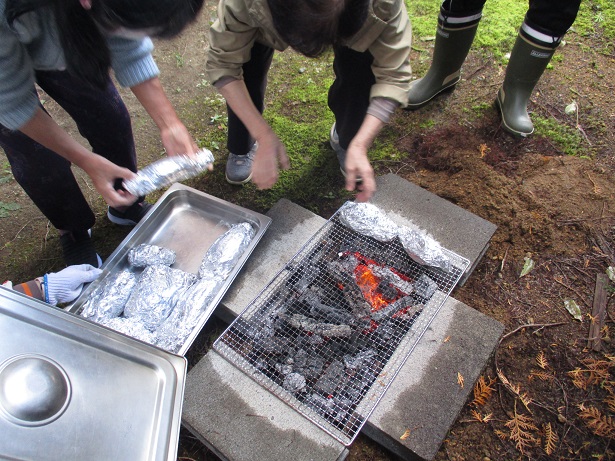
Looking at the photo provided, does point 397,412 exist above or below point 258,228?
below

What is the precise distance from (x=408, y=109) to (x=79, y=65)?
97.9 inches

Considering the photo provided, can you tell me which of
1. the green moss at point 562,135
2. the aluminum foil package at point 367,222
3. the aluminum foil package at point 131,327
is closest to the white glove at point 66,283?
the aluminum foil package at point 131,327

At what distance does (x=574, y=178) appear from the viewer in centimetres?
273

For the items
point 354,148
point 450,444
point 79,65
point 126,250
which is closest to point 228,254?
point 126,250

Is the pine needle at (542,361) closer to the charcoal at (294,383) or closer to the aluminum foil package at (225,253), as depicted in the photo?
the charcoal at (294,383)

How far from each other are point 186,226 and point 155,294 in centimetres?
55

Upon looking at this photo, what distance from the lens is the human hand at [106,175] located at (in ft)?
5.79

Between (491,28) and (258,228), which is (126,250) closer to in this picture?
(258,228)

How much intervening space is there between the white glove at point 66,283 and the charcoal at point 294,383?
44.8 inches

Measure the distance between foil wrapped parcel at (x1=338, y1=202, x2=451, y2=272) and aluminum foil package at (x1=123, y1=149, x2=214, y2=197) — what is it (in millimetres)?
797

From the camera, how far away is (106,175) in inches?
71.1

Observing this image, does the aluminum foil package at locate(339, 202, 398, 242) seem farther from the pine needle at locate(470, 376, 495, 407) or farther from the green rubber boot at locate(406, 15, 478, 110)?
the green rubber boot at locate(406, 15, 478, 110)

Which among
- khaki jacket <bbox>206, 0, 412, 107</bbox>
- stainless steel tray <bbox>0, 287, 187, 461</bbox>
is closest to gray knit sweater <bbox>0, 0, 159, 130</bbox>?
khaki jacket <bbox>206, 0, 412, 107</bbox>

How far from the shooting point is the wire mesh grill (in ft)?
5.87
